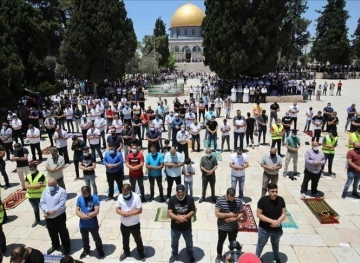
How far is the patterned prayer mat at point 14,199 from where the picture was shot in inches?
320

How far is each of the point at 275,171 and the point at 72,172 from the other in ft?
22.2

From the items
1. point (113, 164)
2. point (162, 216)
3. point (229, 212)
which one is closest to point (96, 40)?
point (113, 164)

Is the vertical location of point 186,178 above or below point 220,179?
above

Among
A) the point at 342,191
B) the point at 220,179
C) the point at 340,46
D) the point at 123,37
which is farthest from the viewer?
the point at 340,46

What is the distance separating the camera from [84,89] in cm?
3061

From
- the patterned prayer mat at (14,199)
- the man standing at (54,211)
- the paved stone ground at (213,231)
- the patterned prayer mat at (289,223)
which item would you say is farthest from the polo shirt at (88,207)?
the patterned prayer mat at (289,223)

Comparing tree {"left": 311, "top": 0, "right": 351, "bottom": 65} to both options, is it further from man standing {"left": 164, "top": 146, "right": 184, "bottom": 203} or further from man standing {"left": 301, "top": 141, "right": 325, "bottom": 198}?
man standing {"left": 164, "top": 146, "right": 184, "bottom": 203}

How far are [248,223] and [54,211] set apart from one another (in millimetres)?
4189

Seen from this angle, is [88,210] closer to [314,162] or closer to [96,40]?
[314,162]

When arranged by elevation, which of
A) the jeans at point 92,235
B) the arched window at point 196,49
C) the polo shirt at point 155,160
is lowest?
the jeans at point 92,235

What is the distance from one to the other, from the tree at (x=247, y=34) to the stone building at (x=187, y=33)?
5728cm

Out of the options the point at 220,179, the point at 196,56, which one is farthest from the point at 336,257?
the point at 196,56

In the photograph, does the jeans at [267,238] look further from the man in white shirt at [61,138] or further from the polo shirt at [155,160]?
the man in white shirt at [61,138]

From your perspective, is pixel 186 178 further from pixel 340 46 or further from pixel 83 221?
pixel 340 46
